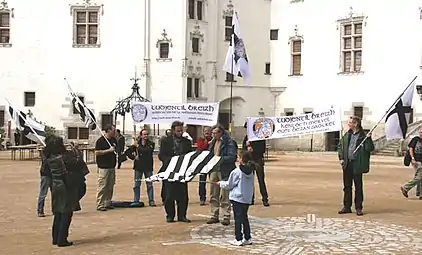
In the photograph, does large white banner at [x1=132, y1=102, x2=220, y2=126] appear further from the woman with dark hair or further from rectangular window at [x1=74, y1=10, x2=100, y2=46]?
rectangular window at [x1=74, y1=10, x2=100, y2=46]

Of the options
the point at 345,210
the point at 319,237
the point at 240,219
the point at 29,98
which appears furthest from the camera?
the point at 29,98

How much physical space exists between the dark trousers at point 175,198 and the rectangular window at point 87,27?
98.0 feet

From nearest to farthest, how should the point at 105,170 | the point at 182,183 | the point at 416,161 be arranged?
the point at 182,183
the point at 105,170
the point at 416,161

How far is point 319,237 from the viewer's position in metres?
10.1

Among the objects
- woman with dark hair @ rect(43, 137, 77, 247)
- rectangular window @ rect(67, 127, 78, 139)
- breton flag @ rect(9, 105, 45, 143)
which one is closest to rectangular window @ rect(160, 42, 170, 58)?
rectangular window @ rect(67, 127, 78, 139)

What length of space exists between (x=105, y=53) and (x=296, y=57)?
12028 millimetres

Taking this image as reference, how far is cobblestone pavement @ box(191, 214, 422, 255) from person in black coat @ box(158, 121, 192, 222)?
0.78 metres

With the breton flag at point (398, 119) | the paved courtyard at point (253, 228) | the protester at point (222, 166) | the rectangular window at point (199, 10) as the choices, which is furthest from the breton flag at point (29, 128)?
the rectangular window at point (199, 10)

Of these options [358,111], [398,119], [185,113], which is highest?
[358,111]

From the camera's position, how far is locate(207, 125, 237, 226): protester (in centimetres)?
1116

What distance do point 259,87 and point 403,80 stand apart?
10193 mm

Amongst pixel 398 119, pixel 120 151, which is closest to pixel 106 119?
pixel 120 151

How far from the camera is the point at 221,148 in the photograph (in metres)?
11.2

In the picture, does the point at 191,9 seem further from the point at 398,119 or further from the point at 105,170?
the point at 105,170
